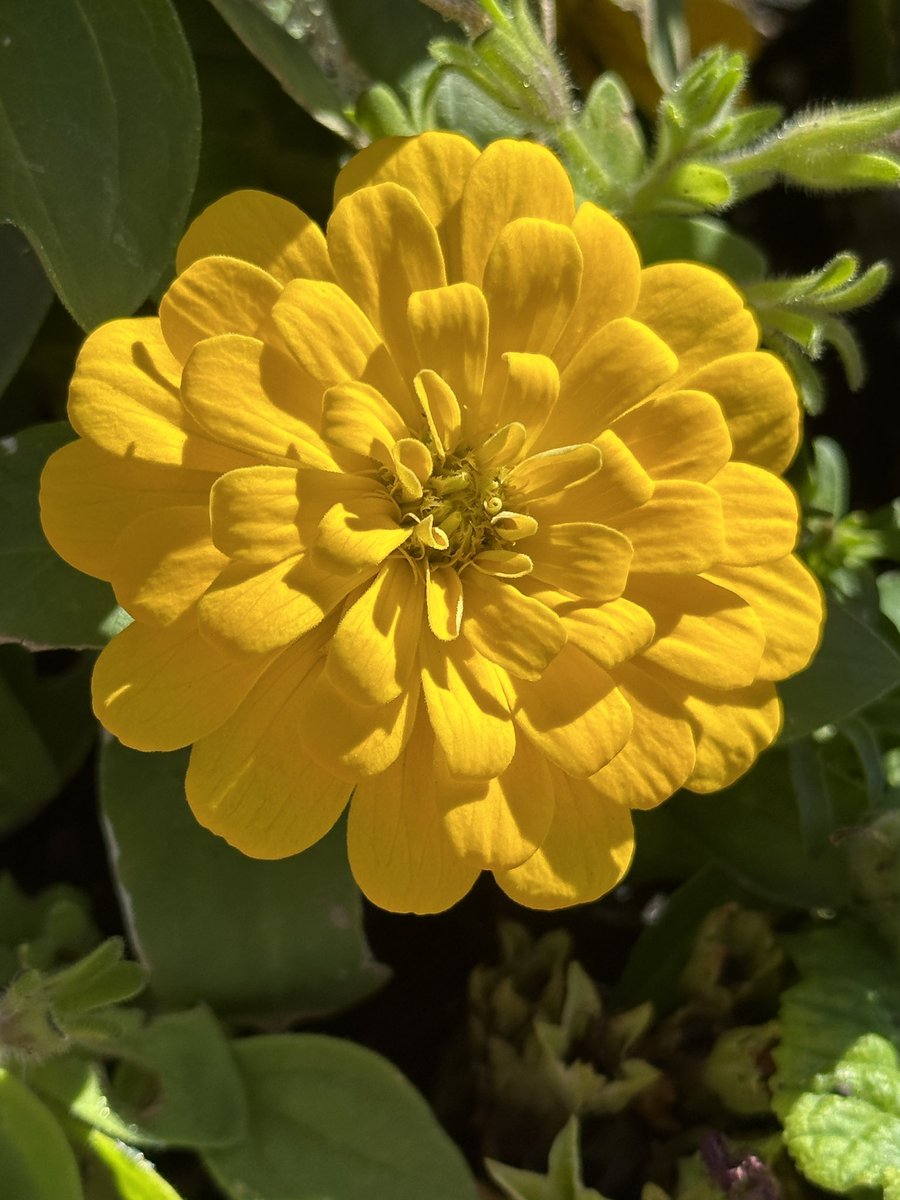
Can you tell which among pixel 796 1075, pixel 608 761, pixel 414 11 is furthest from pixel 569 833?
pixel 414 11

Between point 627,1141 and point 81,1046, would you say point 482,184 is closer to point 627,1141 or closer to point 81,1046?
point 81,1046

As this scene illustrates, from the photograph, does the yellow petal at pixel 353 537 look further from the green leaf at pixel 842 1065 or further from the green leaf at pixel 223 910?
the green leaf at pixel 842 1065

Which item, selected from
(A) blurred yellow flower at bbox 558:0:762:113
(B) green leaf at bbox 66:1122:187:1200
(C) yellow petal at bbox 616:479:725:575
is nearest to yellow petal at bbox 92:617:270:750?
(C) yellow petal at bbox 616:479:725:575

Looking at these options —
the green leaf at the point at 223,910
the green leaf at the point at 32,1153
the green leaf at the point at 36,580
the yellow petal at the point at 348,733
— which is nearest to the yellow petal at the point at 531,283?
the yellow petal at the point at 348,733

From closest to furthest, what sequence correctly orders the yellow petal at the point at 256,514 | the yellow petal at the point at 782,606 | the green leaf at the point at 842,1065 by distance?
the yellow petal at the point at 256,514
the yellow petal at the point at 782,606
the green leaf at the point at 842,1065

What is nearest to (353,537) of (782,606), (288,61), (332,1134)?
(782,606)

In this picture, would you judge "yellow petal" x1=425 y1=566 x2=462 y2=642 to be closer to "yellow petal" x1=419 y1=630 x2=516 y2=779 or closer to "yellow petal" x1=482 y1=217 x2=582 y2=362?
"yellow petal" x1=419 y1=630 x2=516 y2=779
